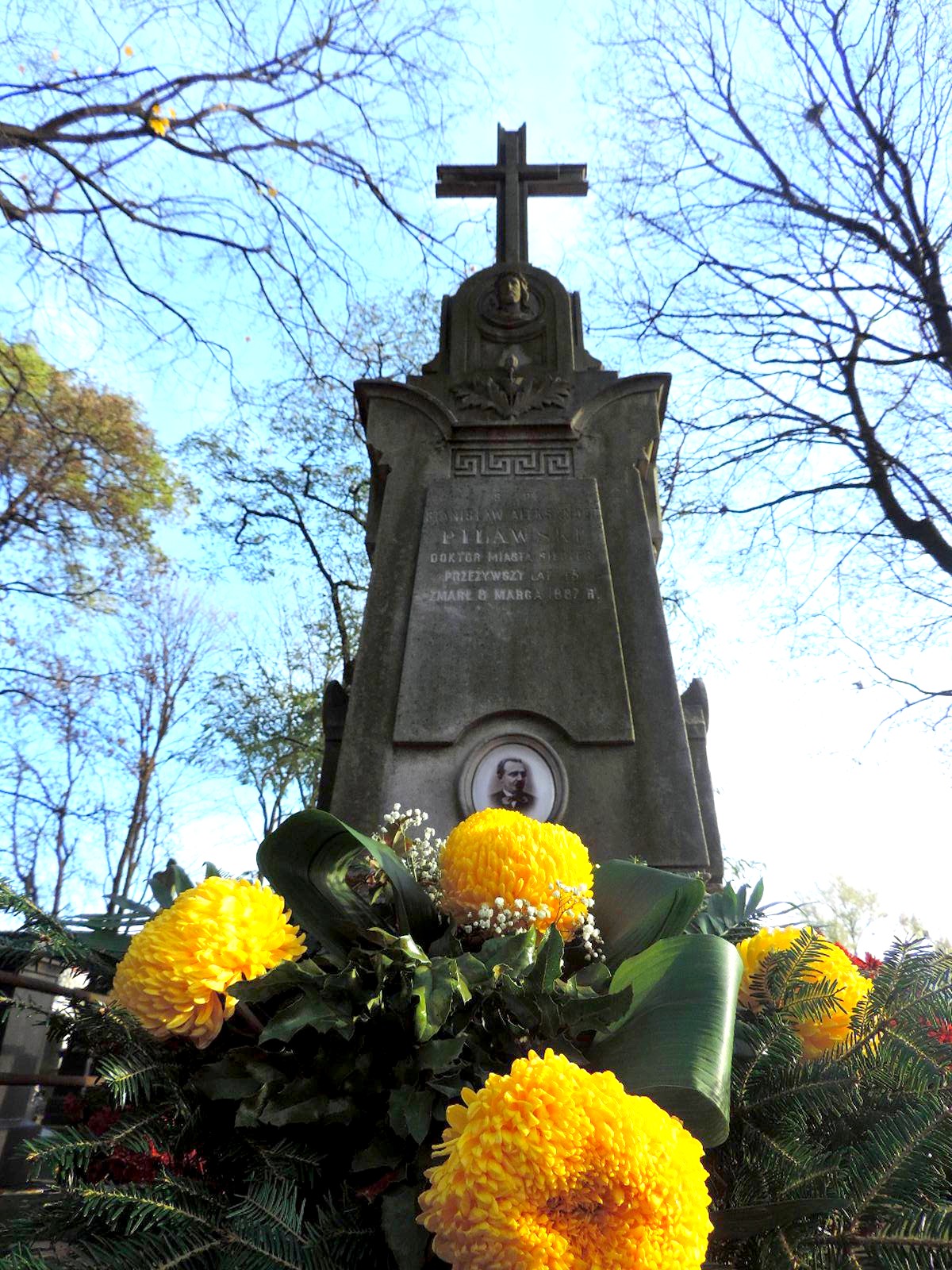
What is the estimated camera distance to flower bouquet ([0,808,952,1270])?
815 mm

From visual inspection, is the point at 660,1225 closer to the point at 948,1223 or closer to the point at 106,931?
the point at 948,1223

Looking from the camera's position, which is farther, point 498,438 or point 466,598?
point 498,438

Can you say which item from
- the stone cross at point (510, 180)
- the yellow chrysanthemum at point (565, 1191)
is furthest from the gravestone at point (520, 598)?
the yellow chrysanthemum at point (565, 1191)

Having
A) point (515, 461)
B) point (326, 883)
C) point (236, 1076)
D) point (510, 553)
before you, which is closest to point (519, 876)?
point (326, 883)

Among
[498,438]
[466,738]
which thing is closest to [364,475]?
[498,438]

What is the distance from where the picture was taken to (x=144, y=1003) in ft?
3.43

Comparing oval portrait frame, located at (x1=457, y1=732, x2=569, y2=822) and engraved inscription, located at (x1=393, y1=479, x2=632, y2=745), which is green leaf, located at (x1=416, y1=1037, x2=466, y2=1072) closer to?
oval portrait frame, located at (x1=457, y1=732, x2=569, y2=822)

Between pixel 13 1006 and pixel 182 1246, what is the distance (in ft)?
1.19

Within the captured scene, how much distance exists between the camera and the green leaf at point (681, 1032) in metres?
0.96

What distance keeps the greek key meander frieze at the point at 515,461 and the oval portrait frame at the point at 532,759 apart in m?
1.53

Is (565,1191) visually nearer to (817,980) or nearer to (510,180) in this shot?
(817,980)

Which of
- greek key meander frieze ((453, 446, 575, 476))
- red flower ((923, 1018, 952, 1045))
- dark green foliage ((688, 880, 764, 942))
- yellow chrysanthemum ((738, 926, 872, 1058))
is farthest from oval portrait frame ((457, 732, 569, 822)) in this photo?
red flower ((923, 1018, 952, 1045))

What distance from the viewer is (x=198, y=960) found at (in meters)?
1.04

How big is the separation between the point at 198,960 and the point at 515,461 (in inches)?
166
